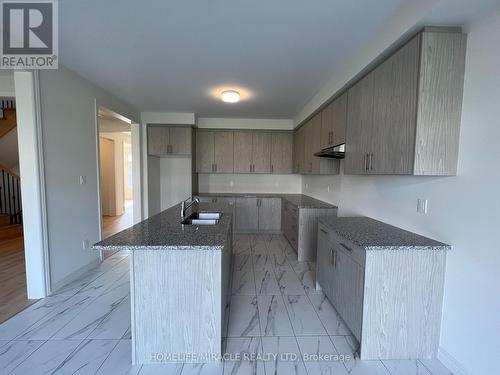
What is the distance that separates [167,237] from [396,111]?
77.5 inches

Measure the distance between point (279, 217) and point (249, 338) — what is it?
3.18m

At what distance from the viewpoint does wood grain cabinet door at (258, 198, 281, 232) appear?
4930 millimetres

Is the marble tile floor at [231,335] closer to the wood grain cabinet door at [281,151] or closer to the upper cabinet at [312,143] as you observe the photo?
the upper cabinet at [312,143]

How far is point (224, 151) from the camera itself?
5.05 meters

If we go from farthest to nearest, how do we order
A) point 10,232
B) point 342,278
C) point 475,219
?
point 10,232 < point 342,278 < point 475,219

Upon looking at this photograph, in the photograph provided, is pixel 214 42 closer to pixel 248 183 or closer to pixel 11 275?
pixel 248 183

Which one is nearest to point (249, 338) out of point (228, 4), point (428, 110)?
point (428, 110)

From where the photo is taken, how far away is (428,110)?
1.54 meters

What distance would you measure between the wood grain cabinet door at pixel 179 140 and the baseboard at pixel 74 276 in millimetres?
2378

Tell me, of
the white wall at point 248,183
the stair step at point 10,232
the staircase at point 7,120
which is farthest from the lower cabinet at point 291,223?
the staircase at point 7,120

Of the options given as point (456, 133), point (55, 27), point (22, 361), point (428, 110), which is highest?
point (55, 27)

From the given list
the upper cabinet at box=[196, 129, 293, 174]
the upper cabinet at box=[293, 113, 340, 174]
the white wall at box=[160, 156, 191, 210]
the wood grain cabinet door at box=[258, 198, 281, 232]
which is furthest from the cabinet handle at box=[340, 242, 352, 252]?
the white wall at box=[160, 156, 191, 210]

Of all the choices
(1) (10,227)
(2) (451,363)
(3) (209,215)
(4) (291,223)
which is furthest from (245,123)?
(1) (10,227)

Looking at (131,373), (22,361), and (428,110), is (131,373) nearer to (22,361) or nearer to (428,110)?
(22,361)
